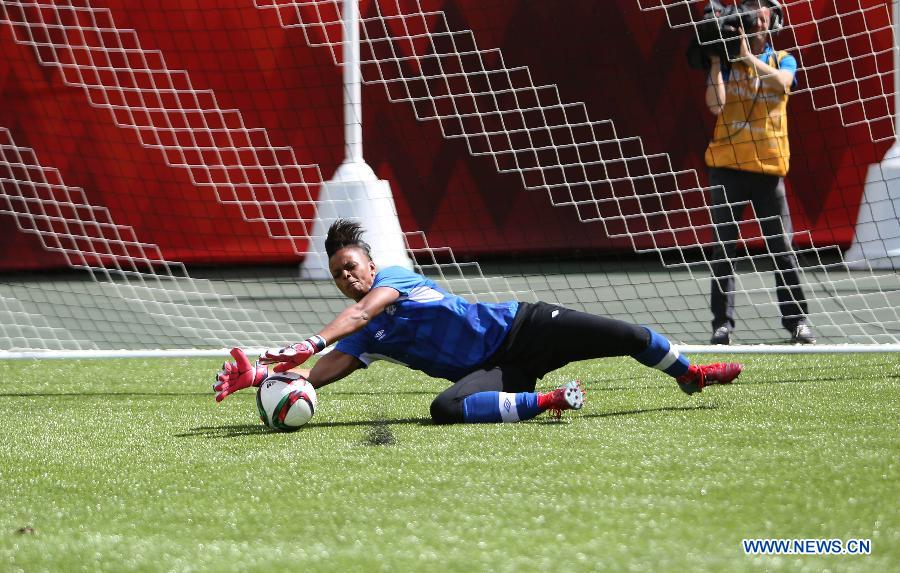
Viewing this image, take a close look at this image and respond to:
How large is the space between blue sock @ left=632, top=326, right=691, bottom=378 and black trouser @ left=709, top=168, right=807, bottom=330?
6.26 feet

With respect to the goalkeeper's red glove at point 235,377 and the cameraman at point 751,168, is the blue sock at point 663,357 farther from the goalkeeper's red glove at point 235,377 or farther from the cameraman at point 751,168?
the cameraman at point 751,168

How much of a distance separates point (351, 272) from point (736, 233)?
2765 mm

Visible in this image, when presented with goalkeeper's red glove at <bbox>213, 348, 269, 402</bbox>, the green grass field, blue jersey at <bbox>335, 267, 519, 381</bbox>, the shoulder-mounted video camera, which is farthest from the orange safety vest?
goalkeeper's red glove at <bbox>213, 348, 269, 402</bbox>

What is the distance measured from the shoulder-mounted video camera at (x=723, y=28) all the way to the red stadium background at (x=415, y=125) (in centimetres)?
297

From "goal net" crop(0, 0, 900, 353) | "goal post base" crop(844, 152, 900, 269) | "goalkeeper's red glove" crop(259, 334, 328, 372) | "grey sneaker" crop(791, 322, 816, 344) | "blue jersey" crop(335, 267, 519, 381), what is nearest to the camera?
"goalkeeper's red glove" crop(259, 334, 328, 372)

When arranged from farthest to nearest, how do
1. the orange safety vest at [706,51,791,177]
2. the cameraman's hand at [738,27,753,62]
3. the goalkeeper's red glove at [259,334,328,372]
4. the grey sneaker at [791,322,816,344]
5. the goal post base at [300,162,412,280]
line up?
1. the goal post base at [300,162,412,280]
2. the orange safety vest at [706,51,791,177]
3. the grey sneaker at [791,322,816,344]
4. the cameraman's hand at [738,27,753,62]
5. the goalkeeper's red glove at [259,334,328,372]

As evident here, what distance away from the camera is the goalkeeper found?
191 inches

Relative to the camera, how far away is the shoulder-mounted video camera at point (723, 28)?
21.2 feet

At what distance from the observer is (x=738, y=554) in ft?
9.04

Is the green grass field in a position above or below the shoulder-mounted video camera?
below

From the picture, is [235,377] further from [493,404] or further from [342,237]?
[493,404]

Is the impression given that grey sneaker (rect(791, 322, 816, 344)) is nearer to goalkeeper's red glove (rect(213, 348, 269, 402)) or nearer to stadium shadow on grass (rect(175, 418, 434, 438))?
stadium shadow on grass (rect(175, 418, 434, 438))

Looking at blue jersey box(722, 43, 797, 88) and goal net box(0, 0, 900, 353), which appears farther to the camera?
goal net box(0, 0, 900, 353)

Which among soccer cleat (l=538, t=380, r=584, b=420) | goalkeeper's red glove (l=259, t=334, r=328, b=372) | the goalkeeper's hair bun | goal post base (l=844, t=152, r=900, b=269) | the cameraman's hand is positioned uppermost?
the cameraman's hand
